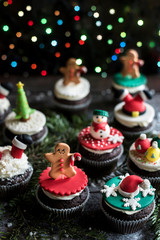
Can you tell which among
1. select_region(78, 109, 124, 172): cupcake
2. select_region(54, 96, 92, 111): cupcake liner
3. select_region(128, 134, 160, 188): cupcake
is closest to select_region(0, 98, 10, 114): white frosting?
select_region(54, 96, 92, 111): cupcake liner

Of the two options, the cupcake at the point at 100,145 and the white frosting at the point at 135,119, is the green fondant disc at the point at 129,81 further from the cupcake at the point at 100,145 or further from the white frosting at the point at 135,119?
the cupcake at the point at 100,145

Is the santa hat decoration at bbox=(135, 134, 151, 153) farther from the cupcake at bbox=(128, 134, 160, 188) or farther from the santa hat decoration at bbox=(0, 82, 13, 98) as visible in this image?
the santa hat decoration at bbox=(0, 82, 13, 98)

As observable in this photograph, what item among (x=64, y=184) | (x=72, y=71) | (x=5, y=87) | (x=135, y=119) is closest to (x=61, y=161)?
(x=64, y=184)

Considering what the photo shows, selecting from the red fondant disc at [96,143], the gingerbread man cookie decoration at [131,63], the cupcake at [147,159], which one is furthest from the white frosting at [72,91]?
the cupcake at [147,159]

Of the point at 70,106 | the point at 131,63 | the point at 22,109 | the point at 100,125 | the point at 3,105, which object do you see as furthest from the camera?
the point at 131,63

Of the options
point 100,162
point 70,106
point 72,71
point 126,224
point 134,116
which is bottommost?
point 126,224

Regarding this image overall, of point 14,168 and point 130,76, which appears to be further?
point 130,76

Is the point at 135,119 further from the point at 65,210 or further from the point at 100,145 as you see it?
the point at 65,210
